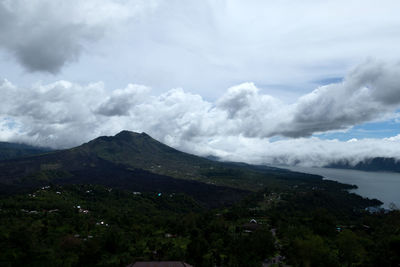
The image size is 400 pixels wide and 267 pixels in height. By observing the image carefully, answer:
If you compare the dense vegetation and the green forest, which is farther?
the dense vegetation

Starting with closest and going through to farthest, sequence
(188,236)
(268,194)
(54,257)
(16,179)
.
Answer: (54,257)
(188,236)
(268,194)
(16,179)

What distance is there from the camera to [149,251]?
153ft

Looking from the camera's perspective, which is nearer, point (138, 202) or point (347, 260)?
point (347, 260)

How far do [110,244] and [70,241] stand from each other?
6.60 m

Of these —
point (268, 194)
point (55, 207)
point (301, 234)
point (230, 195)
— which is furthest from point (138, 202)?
point (301, 234)

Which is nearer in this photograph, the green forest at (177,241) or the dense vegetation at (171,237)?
the green forest at (177,241)

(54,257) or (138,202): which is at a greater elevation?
(54,257)

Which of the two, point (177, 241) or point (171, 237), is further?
point (171, 237)

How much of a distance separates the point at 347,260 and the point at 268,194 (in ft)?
369

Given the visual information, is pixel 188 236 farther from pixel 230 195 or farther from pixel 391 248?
pixel 230 195

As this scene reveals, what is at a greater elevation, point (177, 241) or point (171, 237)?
point (177, 241)

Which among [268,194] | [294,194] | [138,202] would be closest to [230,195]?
[268,194]

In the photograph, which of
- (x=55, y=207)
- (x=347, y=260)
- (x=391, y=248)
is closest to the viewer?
(x=391, y=248)

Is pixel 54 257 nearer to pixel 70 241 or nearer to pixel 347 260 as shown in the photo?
pixel 70 241
